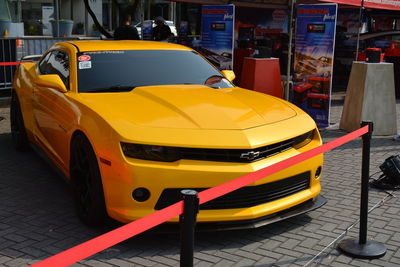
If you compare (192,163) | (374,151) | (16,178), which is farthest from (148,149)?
(374,151)

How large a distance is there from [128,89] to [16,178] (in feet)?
6.11

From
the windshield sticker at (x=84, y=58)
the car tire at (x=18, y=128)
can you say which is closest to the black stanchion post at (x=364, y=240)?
the windshield sticker at (x=84, y=58)

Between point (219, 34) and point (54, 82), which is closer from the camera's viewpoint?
point (54, 82)

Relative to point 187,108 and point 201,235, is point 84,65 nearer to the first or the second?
point 187,108

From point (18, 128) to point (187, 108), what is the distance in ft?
11.4

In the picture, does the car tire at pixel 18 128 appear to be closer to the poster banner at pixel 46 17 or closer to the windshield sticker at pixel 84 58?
the windshield sticker at pixel 84 58

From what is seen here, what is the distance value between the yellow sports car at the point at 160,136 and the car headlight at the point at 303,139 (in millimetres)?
12

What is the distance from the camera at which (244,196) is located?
4035 mm

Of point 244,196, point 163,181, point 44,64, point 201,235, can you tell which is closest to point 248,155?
point 244,196

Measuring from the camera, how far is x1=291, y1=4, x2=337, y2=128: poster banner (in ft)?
29.3

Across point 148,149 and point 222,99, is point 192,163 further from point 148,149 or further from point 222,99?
point 222,99

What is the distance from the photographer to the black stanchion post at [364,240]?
13.0ft

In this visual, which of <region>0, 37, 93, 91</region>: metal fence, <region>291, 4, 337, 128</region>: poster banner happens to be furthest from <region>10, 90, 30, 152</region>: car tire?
<region>291, 4, 337, 128</region>: poster banner

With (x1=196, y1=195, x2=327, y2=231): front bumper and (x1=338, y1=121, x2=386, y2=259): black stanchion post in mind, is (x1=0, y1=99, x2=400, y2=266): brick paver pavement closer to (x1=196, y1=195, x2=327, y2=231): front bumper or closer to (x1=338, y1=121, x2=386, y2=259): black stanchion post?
(x1=338, y1=121, x2=386, y2=259): black stanchion post
